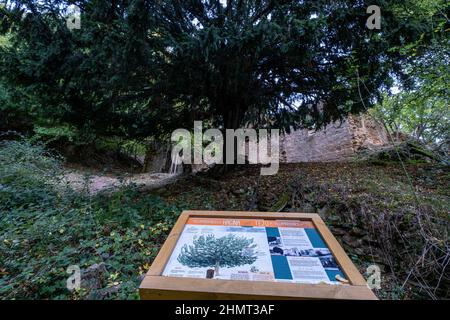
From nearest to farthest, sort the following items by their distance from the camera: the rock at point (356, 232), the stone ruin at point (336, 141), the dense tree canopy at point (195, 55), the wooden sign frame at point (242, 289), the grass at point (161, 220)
A: the wooden sign frame at point (242, 289)
the grass at point (161, 220)
the rock at point (356, 232)
the dense tree canopy at point (195, 55)
the stone ruin at point (336, 141)

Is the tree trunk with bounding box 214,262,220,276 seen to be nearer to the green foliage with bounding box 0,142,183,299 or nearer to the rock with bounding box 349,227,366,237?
the green foliage with bounding box 0,142,183,299

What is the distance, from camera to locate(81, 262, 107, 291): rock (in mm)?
1850

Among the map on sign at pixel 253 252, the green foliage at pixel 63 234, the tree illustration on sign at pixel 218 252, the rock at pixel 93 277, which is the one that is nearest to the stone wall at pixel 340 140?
the green foliage at pixel 63 234

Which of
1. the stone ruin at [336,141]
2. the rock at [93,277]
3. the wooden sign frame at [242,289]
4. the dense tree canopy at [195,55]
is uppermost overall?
the dense tree canopy at [195,55]

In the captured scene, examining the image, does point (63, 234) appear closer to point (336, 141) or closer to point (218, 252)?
point (218, 252)

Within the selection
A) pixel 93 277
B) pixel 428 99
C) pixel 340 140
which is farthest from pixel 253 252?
pixel 340 140

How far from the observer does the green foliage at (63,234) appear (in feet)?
6.17

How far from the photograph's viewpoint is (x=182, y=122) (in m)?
5.12

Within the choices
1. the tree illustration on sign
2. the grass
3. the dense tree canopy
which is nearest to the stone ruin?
the dense tree canopy

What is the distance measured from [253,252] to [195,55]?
8.30ft

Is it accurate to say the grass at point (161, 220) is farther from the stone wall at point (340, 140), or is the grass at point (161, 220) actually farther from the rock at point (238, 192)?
the stone wall at point (340, 140)

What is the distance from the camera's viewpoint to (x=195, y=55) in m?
2.94
